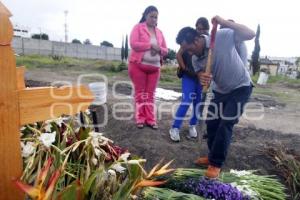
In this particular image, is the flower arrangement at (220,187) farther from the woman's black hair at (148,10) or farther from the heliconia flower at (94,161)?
the woman's black hair at (148,10)

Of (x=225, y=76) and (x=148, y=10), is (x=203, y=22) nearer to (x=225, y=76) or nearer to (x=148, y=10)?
(x=148, y=10)

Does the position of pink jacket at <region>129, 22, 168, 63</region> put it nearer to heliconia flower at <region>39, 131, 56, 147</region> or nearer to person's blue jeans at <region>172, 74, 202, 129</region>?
person's blue jeans at <region>172, 74, 202, 129</region>

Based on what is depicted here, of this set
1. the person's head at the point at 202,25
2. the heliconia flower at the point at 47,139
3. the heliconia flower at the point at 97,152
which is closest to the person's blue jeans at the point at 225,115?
the person's head at the point at 202,25

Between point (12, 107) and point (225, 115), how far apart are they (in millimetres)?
2626

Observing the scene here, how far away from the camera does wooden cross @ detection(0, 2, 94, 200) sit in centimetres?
156

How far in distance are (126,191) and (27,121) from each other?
0.61 m

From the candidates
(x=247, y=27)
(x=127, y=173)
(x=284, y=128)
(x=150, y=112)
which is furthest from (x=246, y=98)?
(x=284, y=128)

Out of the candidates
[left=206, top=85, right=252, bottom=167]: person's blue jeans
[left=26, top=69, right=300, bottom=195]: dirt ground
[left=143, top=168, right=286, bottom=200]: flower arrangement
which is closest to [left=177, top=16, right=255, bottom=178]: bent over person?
[left=206, top=85, right=252, bottom=167]: person's blue jeans

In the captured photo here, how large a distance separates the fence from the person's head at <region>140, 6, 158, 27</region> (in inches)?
1401

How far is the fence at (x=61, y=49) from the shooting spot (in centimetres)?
4014

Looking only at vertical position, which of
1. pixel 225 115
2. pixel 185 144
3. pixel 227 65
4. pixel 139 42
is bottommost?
pixel 185 144

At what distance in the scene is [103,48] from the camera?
50.2m

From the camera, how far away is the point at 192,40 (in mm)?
3861

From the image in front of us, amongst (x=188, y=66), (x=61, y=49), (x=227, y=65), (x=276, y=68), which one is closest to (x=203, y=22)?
(x=188, y=66)
